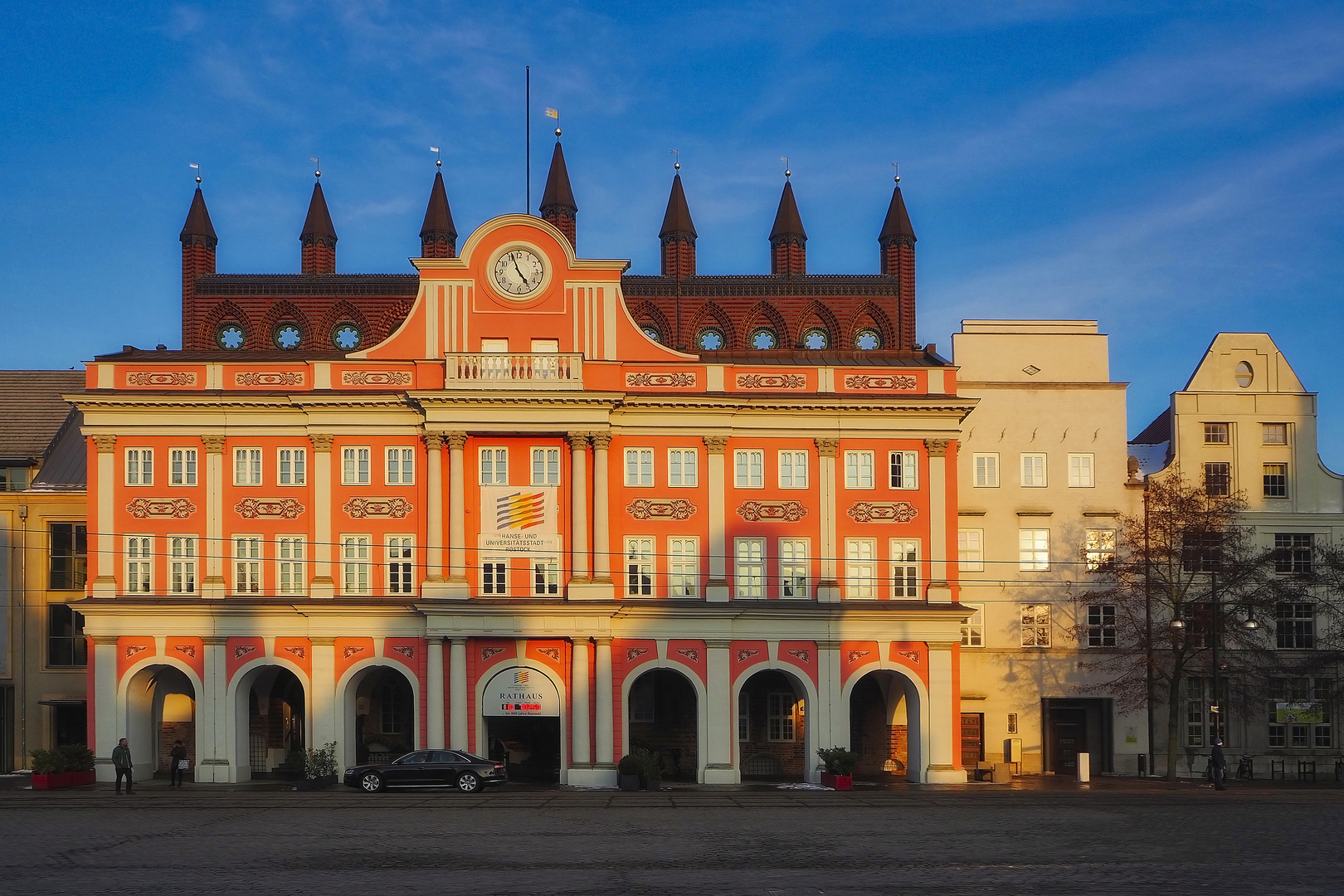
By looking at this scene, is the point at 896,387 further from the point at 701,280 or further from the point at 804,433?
the point at 701,280

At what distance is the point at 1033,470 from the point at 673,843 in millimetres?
31391

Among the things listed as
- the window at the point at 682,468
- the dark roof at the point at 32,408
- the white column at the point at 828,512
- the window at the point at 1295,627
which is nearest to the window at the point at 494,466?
the window at the point at 682,468

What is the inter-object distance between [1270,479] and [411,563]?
34909mm

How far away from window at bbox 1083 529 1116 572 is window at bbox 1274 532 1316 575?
22.0 feet

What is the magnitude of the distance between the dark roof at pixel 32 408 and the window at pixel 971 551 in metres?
38.0

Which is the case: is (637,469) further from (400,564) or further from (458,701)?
(458,701)

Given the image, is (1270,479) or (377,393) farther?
(1270,479)

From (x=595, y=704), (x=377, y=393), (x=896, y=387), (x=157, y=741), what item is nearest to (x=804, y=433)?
(x=896, y=387)

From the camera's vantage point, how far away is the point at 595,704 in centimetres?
5194

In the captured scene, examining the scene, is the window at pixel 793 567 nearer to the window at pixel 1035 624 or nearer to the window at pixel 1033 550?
the window at pixel 1033 550

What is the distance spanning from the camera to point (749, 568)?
176 feet

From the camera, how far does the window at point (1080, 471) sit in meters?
59.2

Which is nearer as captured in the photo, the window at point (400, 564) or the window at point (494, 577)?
the window at point (494, 577)

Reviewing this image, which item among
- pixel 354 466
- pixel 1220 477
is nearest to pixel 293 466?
pixel 354 466
